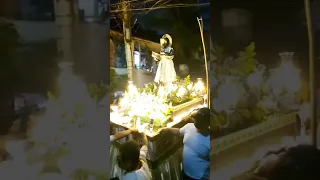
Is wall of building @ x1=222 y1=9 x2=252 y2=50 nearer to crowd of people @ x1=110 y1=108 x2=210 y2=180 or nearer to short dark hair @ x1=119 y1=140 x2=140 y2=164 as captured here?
crowd of people @ x1=110 y1=108 x2=210 y2=180

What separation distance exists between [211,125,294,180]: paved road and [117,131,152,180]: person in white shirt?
11.3 inches

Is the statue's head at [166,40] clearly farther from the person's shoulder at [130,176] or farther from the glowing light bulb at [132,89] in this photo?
the person's shoulder at [130,176]

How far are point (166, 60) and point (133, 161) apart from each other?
395 millimetres

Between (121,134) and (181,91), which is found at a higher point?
(181,91)

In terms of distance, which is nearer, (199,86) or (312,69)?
(312,69)

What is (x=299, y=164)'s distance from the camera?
3.98ft

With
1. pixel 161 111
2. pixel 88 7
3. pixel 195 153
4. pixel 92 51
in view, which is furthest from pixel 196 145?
pixel 88 7

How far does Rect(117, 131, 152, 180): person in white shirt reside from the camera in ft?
4.64

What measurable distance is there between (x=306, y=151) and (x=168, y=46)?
2.00 feet

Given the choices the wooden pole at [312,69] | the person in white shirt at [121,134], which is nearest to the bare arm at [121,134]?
the person in white shirt at [121,134]

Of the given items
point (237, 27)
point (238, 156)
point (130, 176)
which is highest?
point (237, 27)

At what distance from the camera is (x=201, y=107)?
56.6 inches

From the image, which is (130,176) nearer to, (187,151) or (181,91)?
(187,151)

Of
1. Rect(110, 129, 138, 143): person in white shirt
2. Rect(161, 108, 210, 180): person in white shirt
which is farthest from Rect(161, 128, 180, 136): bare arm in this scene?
Rect(110, 129, 138, 143): person in white shirt
